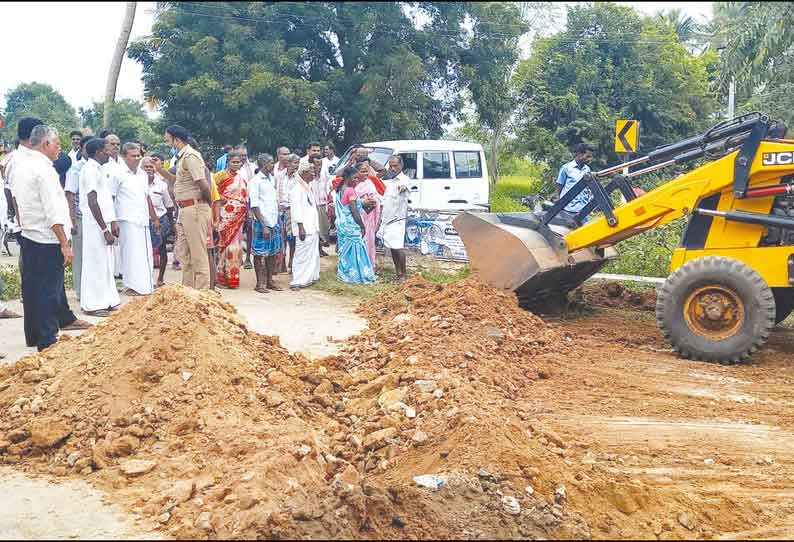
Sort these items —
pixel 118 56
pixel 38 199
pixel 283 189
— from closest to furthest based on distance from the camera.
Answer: pixel 38 199, pixel 283 189, pixel 118 56

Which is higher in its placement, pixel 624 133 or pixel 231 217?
pixel 624 133

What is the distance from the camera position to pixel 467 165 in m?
17.0

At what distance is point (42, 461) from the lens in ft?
17.3

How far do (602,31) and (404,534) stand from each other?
2067 centimetres

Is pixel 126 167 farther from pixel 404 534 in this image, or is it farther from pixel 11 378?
pixel 404 534

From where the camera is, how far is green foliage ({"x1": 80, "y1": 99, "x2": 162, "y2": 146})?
86.7 feet

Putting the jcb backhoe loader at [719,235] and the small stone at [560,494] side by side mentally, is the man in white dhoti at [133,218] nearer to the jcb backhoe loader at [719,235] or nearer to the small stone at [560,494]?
the jcb backhoe loader at [719,235]

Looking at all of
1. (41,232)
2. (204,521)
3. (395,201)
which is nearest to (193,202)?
(41,232)

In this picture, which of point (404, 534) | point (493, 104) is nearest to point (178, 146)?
point (404, 534)

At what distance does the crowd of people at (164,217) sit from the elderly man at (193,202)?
0.04 ft

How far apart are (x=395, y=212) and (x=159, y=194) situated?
3104 millimetres

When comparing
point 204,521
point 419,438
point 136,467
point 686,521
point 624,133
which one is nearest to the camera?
point 204,521

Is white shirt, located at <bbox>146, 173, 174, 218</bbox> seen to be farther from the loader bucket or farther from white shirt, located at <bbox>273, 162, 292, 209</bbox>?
the loader bucket

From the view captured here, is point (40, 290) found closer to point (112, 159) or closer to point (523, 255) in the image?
point (112, 159)
